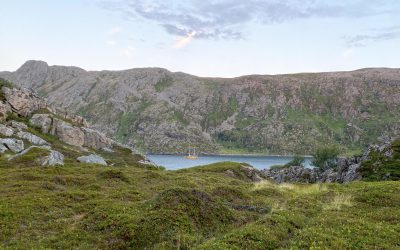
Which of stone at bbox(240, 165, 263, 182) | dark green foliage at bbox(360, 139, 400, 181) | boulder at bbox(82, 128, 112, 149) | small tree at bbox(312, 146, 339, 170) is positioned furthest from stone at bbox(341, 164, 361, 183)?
small tree at bbox(312, 146, 339, 170)

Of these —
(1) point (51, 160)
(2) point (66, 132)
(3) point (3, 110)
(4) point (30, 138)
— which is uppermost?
(3) point (3, 110)

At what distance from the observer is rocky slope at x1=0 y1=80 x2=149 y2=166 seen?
85.4m

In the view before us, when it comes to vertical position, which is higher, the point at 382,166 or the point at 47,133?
the point at 47,133

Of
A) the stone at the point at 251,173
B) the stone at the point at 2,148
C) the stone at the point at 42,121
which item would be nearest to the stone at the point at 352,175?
the stone at the point at 251,173

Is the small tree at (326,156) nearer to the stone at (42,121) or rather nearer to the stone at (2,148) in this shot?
the stone at (42,121)

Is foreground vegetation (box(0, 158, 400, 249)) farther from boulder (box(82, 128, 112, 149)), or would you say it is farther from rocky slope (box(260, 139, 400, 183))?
boulder (box(82, 128, 112, 149))

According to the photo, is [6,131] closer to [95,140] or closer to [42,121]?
[42,121]

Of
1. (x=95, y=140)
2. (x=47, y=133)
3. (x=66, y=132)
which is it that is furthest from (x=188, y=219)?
(x=95, y=140)

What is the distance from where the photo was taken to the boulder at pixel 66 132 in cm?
10956

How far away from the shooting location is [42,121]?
4294 inches

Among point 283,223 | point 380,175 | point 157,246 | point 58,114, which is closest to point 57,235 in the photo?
point 157,246

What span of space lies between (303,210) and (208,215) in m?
10.9

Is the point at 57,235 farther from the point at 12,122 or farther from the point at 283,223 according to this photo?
the point at 12,122

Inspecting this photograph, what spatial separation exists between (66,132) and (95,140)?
1241 cm
